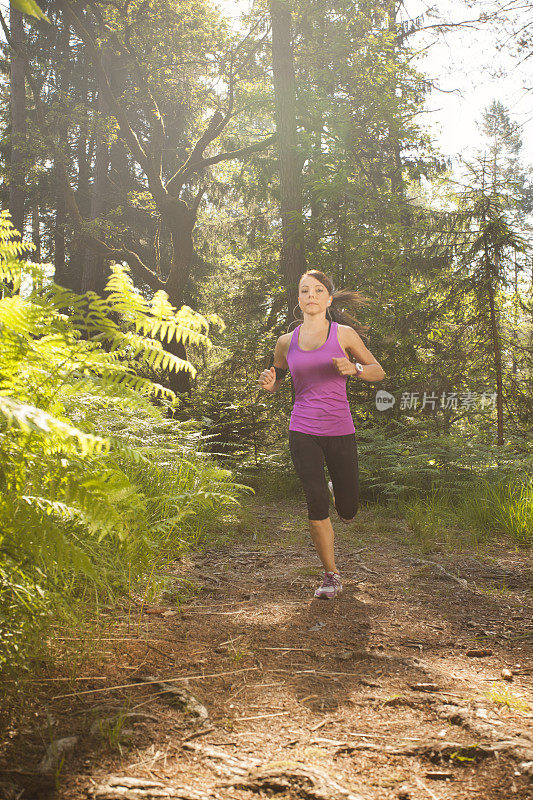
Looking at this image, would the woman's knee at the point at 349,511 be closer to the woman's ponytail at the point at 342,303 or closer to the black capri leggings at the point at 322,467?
the black capri leggings at the point at 322,467

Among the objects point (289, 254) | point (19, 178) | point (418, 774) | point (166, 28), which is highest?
point (166, 28)

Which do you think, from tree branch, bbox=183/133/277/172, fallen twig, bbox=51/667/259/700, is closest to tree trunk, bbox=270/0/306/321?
tree branch, bbox=183/133/277/172

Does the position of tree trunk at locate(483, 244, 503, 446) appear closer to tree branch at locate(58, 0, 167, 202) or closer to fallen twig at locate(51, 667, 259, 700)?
fallen twig at locate(51, 667, 259, 700)

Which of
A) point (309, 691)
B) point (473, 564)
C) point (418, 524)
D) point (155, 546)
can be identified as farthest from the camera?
point (418, 524)

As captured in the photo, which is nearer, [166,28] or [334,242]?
[334,242]

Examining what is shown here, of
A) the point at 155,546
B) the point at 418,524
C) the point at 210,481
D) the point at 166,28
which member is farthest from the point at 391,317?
the point at 166,28

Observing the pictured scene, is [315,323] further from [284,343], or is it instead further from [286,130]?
[286,130]

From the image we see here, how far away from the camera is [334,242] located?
10.9 meters

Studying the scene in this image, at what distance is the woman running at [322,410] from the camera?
13.2 ft

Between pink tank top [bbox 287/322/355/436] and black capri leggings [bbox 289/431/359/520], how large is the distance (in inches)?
2.6

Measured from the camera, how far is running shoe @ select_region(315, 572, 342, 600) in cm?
397

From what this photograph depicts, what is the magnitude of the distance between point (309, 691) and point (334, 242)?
31.0 feet

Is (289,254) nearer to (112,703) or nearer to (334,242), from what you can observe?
(334,242)

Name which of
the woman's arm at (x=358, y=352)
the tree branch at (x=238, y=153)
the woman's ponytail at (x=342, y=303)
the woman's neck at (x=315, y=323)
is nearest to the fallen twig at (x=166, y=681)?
the woman's arm at (x=358, y=352)
